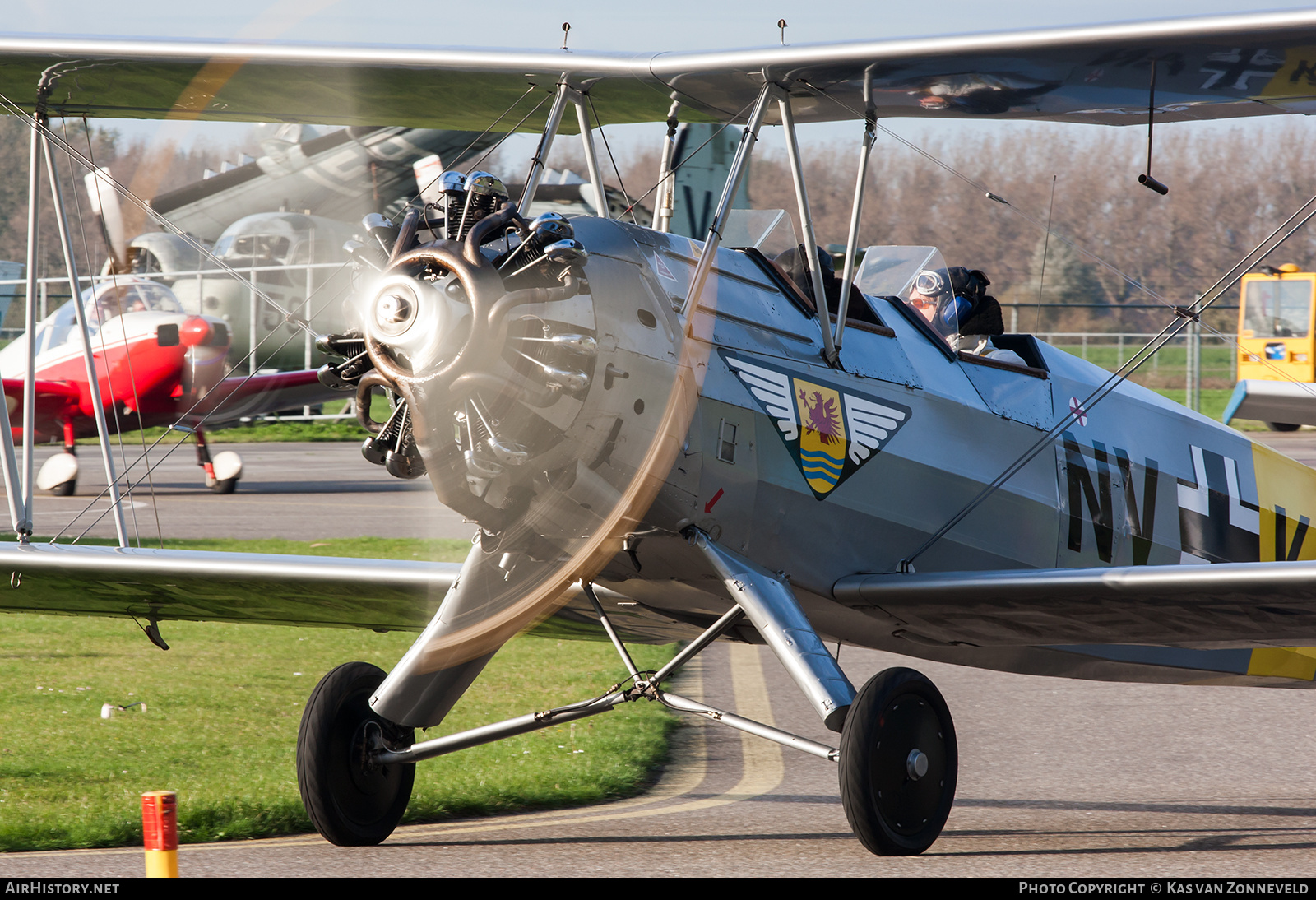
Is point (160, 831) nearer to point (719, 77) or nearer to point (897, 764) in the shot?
point (897, 764)

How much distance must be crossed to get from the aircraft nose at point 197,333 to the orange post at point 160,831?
658 inches

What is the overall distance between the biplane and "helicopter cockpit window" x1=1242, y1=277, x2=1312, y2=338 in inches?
964

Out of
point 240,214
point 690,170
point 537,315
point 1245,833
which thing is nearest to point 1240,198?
point 690,170

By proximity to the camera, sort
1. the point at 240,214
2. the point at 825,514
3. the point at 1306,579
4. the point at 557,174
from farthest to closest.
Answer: the point at 557,174 → the point at 240,214 → the point at 825,514 → the point at 1306,579

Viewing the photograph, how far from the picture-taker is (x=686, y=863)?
4.59 meters

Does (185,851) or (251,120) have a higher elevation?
(251,120)

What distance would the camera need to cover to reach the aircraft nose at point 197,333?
62.2 feet

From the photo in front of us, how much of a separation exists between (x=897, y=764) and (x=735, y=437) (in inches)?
49.5

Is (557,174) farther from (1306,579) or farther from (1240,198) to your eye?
(1306,579)

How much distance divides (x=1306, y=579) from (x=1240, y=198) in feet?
23.9

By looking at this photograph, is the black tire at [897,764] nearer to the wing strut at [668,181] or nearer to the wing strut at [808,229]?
the wing strut at [808,229]

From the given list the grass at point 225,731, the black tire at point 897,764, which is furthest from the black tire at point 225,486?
the black tire at point 897,764

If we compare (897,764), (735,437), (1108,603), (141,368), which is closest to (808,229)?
(735,437)

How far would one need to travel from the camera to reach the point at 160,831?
3.13 meters
